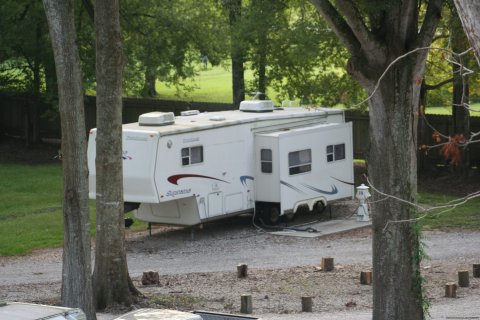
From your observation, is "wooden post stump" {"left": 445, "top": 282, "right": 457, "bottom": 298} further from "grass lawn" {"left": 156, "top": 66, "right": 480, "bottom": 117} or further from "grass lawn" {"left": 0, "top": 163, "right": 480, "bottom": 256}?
"grass lawn" {"left": 156, "top": 66, "right": 480, "bottom": 117}

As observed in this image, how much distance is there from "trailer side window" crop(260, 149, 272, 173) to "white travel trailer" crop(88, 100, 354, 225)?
0.02 m

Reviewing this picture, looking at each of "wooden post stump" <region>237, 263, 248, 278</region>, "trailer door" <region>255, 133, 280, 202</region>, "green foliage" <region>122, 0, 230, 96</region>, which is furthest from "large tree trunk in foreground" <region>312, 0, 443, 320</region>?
"green foliage" <region>122, 0, 230, 96</region>

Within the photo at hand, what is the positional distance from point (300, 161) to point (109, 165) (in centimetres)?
881

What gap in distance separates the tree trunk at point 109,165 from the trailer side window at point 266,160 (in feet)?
25.5

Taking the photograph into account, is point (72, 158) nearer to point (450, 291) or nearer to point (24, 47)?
point (450, 291)

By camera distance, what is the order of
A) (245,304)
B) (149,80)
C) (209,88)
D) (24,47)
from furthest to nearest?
(209,88)
(149,80)
(24,47)
(245,304)

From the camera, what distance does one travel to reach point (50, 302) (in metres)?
15.5

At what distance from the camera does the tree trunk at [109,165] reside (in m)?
14.2

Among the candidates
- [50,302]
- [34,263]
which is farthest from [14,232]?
[50,302]

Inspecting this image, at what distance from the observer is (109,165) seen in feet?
48.6

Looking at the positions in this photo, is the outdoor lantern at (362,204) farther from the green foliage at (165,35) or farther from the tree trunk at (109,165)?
the tree trunk at (109,165)

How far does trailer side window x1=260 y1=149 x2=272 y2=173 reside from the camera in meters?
22.7

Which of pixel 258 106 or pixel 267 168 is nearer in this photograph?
pixel 267 168

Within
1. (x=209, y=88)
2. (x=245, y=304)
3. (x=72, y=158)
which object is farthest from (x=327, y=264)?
(x=209, y=88)
